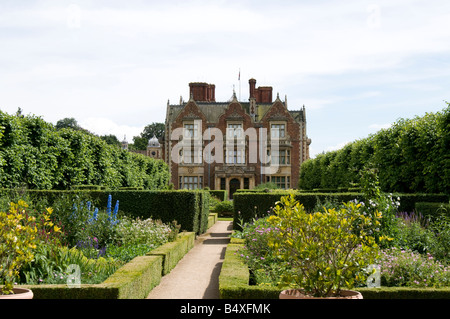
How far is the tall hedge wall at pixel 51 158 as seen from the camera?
16609 mm

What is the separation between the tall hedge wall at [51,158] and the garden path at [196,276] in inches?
280

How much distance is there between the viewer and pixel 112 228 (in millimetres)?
11000

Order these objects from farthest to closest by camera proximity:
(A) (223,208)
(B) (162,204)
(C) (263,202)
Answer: (A) (223,208)
(B) (162,204)
(C) (263,202)

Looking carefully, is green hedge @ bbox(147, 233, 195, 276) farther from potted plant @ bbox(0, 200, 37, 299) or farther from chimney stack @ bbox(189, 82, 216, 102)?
chimney stack @ bbox(189, 82, 216, 102)

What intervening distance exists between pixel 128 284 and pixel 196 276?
9.87 ft

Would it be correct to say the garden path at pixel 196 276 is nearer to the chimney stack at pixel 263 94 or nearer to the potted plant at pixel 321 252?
the potted plant at pixel 321 252

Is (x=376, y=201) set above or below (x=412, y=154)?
below

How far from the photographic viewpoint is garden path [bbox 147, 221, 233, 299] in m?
8.04

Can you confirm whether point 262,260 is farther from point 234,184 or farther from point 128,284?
point 234,184

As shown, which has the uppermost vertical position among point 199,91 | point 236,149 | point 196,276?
point 199,91

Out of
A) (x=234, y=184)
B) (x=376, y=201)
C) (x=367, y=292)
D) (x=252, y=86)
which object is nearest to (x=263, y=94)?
(x=252, y=86)

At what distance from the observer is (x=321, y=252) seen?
493cm

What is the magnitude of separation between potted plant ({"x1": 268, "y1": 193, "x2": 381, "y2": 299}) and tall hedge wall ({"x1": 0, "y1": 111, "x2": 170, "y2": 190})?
43.0 feet
